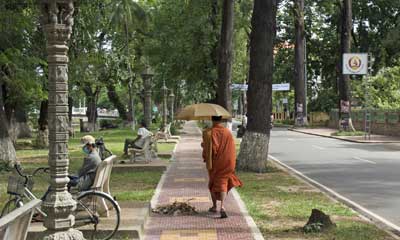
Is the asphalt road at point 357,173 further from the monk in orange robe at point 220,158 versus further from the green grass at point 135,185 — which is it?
the green grass at point 135,185

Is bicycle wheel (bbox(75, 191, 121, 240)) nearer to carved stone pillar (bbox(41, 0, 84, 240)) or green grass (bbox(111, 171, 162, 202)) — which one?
carved stone pillar (bbox(41, 0, 84, 240))

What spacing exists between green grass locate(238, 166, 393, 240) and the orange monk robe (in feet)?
2.68

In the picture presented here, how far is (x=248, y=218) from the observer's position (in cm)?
955

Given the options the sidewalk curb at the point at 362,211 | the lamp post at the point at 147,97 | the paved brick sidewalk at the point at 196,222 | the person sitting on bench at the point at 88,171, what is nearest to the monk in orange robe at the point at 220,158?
the paved brick sidewalk at the point at 196,222

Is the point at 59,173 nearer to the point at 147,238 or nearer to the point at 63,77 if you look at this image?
the point at 63,77

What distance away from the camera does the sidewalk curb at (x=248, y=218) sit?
8.21 meters

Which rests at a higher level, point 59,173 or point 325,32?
point 325,32

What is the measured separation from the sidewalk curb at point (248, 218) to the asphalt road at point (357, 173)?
7.77ft

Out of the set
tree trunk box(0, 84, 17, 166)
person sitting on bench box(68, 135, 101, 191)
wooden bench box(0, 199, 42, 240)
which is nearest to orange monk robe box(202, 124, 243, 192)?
person sitting on bench box(68, 135, 101, 191)

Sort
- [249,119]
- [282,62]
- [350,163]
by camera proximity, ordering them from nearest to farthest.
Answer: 1. [249,119]
2. [350,163]
3. [282,62]

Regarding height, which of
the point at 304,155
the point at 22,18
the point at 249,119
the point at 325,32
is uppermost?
the point at 325,32

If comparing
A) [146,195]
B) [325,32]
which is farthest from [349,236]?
[325,32]

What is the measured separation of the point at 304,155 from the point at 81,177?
16.2 metres

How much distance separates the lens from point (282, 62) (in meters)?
71.8
